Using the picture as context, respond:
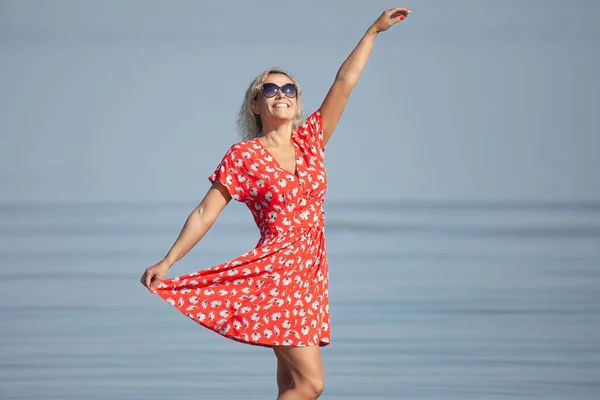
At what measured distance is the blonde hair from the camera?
4.29 m

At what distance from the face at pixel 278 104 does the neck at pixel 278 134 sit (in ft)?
0.08

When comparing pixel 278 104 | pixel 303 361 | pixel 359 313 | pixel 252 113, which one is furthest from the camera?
pixel 359 313

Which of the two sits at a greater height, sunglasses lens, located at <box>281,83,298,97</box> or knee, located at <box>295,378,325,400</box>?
sunglasses lens, located at <box>281,83,298,97</box>

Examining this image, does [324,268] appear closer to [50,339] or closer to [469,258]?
[50,339]

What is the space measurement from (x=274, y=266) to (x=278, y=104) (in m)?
0.49

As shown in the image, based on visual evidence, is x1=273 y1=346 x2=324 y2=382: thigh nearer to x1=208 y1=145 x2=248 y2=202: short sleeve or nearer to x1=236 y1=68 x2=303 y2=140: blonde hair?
x1=208 y1=145 x2=248 y2=202: short sleeve

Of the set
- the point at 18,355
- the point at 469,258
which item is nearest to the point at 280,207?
the point at 18,355

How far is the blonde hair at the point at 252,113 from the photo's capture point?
4.29 metres

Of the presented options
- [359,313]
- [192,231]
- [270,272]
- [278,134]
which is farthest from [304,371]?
[359,313]

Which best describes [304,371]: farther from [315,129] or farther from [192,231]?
[315,129]

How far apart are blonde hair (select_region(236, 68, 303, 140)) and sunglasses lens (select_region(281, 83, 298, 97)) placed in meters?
0.05

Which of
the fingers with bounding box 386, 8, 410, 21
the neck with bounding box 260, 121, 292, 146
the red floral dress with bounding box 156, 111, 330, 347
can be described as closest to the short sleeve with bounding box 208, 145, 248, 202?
the red floral dress with bounding box 156, 111, 330, 347

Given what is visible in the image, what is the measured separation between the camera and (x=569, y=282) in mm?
7793

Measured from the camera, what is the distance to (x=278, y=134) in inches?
167
